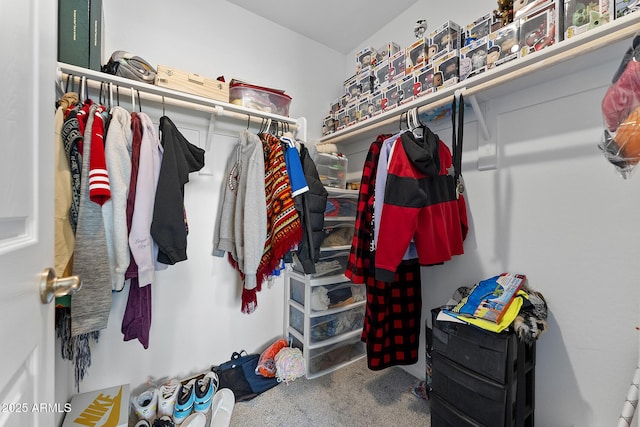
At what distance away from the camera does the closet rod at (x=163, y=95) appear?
1087 millimetres

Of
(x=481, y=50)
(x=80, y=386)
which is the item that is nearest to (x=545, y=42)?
(x=481, y=50)

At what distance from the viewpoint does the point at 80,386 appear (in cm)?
128

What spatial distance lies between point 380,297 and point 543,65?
121 cm

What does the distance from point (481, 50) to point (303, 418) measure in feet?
6.56

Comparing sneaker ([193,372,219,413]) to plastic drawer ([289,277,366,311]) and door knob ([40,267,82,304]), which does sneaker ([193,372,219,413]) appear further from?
door knob ([40,267,82,304])

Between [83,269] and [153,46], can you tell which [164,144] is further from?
[153,46]

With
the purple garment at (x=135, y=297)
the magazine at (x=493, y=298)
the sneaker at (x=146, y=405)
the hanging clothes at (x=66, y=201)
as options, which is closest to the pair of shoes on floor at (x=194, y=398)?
the sneaker at (x=146, y=405)

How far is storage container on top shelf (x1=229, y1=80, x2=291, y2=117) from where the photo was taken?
4.99 ft

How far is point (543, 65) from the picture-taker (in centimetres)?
91

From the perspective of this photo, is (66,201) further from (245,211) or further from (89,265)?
(245,211)

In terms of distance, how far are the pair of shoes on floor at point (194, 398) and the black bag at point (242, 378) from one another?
0.13 m

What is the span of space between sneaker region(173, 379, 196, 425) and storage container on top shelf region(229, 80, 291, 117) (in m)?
1.61

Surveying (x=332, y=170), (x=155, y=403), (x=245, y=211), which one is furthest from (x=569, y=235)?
(x=155, y=403)

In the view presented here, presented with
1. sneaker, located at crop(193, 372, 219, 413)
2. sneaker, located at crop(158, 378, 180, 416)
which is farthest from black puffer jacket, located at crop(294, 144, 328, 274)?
sneaker, located at crop(158, 378, 180, 416)
